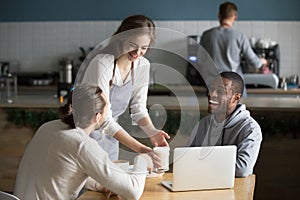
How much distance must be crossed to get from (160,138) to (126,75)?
0.94ft

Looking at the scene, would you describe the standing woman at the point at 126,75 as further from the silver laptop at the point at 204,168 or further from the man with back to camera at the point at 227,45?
the man with back to camera at the point at 227,45

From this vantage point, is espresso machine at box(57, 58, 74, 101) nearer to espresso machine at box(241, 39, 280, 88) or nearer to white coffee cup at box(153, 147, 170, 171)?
espresso machine at box(241, 39, 280, 88)

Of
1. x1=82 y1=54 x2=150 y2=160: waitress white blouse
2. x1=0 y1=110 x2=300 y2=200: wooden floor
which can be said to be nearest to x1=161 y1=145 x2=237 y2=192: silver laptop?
x1=82 y1=54 x2=150 y2=160: waitress white blouse

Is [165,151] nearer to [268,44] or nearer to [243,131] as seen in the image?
[243,131]

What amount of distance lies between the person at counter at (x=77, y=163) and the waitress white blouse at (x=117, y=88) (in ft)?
0.20

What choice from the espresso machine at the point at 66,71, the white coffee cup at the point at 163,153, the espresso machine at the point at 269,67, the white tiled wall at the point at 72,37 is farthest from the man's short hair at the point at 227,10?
Result: the white coffee cup at the point at 163,153

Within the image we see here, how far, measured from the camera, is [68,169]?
2148mm

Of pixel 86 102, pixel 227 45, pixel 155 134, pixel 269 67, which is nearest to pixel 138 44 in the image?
pixel 86 102

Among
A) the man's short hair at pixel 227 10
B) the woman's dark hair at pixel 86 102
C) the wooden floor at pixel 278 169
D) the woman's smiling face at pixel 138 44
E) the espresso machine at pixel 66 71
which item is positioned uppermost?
the man's short hair at pixel 227 10

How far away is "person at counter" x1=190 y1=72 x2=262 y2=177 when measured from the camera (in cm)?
249

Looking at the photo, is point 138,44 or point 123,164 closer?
point 138,44

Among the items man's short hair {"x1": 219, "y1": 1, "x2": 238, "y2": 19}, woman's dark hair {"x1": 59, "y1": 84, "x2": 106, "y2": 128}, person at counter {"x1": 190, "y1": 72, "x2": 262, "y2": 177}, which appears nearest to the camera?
woman's dark hair {"x1": 59, "y1": 84, "x2": 106, "y2": 128}

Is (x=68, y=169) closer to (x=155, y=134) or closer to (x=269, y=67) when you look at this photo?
(x=155, y=134)

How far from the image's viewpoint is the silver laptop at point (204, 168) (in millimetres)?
2184
